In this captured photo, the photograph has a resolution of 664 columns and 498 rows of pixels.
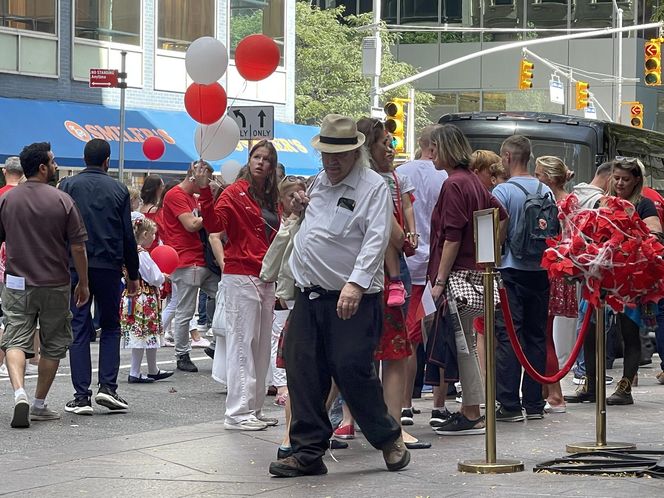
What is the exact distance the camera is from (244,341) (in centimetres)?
971

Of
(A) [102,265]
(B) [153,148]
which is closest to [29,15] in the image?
(B) [153,148]

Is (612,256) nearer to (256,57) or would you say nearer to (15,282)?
(15,282)

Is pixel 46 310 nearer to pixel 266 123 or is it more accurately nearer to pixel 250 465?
pixel 250 465

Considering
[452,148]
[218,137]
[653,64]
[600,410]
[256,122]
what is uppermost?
[653,64]

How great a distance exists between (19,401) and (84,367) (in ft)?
2.96

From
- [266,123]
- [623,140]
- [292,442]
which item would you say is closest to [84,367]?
[292,442]

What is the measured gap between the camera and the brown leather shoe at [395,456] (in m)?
7.69

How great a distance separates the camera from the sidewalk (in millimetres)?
7113

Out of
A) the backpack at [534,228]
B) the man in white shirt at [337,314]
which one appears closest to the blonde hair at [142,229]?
the backpack at [534,228]

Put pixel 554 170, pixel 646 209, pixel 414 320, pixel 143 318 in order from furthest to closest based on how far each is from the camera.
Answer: pixel 143 318 → pixel 646 209 → pixel 554 170 → pixel 414 320

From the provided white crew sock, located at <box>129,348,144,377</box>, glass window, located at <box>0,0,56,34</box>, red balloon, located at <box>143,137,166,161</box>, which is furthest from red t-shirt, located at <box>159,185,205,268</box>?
glass window, located at <box>0,0,56,34</box>

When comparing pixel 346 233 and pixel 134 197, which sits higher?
pixel 134 197

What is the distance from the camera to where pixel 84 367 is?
10.5 metres

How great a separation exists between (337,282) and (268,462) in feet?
4.31
